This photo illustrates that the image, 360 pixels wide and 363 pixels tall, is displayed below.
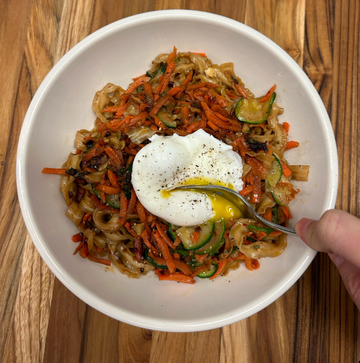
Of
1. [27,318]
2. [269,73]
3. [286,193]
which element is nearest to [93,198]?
[27,318]

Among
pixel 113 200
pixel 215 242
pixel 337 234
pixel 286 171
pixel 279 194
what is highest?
pixel 286 171

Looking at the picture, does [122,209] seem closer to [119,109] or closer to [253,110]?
[119,109]

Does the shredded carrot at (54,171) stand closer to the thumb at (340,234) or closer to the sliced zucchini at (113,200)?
the sliced zucchini at (113,200)

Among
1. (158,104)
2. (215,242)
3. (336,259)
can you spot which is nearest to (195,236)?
(215,242)

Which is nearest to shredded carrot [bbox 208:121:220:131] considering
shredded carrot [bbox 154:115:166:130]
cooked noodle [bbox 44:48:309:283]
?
cooked noodle [bbox 44:48:309:283]

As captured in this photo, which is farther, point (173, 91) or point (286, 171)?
point (173, 91)

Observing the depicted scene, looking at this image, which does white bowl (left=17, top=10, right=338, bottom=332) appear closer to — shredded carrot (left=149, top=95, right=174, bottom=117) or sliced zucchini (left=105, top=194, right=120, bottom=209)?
sliced zucchini (left=105, top=194, right=120, bottom=209)
